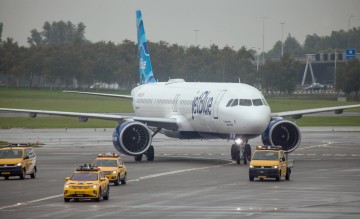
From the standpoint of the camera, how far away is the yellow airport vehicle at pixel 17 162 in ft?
200

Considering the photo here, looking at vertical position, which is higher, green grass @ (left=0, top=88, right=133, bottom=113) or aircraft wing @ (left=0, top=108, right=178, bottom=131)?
green grass @ (left=0, top=88, right=133, bottom=113)

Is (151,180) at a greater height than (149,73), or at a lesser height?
lesser

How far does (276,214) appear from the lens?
43.0m

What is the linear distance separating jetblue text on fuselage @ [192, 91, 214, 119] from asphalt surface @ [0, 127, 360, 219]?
12.5 feet

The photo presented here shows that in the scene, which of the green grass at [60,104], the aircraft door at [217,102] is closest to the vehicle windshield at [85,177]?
the aircraft door at [217,102]

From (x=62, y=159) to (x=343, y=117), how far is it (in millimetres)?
77472

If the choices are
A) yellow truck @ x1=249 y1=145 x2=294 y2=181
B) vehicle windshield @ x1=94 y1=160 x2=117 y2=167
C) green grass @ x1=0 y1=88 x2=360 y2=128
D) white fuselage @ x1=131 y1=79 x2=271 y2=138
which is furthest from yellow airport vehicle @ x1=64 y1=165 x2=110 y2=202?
green grass @ x1=0 y1=88 x2=360 y2=128

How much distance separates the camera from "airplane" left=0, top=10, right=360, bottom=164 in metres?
70.2

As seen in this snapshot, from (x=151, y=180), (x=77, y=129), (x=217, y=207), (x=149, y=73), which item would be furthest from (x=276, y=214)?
(x=77, y=129)

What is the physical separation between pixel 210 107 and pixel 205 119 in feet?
3.69

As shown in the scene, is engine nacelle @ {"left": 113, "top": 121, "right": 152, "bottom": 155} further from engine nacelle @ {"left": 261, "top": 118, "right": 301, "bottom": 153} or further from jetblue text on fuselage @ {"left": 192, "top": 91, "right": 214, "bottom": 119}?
engine nacelle @ {"left": 261, "top": 118, "right": 301, "bottom": 153}

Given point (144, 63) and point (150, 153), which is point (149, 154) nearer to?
point (150, 153)

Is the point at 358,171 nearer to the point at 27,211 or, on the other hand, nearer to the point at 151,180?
the point at 151,180

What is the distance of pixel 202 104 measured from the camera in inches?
2943
